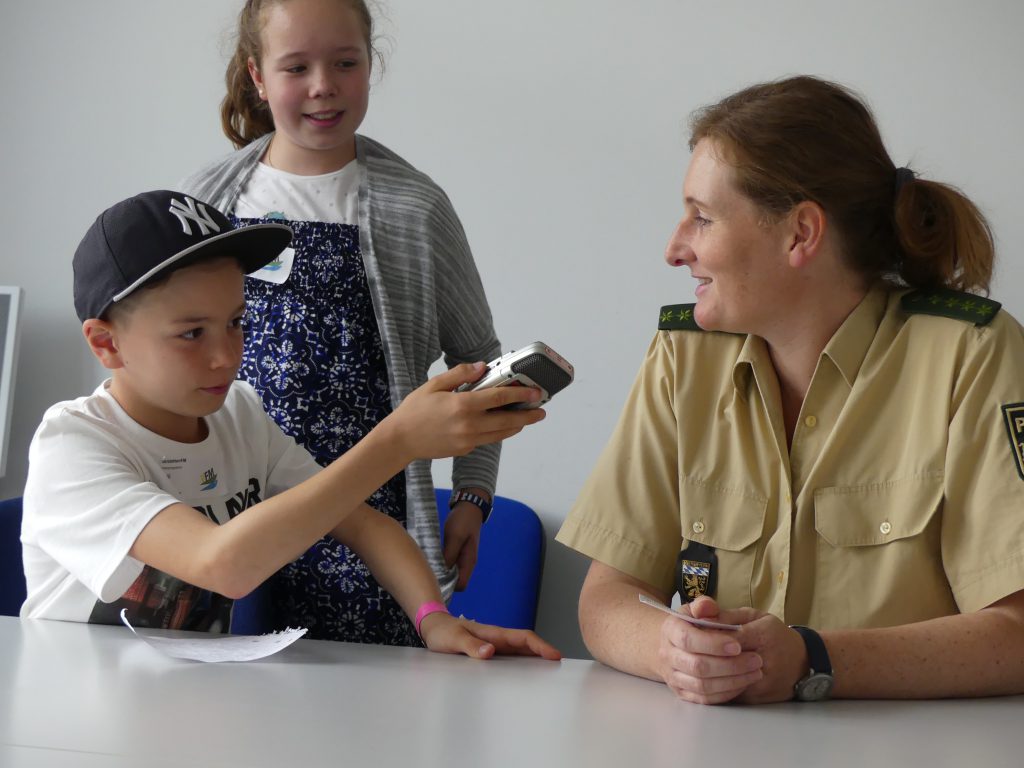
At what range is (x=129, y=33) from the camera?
305cm

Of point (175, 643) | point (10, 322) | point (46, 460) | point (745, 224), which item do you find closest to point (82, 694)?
point (175, 643)

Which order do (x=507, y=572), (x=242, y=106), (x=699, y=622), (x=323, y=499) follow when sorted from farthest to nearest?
(x=507, y=572) < (x=242, y=106) < (x=323, y=499) < (x=699, y=622)

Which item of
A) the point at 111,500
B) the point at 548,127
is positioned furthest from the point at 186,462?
the point at 548,127

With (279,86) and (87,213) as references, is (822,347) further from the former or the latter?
(87,213)

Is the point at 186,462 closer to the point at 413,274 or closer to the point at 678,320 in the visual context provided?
the point at 413,274

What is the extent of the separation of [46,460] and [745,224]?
87 centimetres

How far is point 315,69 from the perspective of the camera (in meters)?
1.62

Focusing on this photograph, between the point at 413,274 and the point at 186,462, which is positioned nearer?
the point at 186,462

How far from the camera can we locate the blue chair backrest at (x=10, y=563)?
163 cm

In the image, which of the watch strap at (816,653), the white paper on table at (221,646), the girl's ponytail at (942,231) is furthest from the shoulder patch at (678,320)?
the white paper on table at (221,646)

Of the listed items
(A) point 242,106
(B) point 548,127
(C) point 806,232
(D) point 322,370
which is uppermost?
(B) point 548,127

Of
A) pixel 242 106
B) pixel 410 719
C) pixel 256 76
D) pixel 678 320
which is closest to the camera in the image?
pixel 410 719

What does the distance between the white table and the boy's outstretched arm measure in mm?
97

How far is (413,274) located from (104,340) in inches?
19.5
